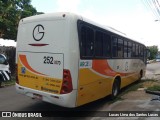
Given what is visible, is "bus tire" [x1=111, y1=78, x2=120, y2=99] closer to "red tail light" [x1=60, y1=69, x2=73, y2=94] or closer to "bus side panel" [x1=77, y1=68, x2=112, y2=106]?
"bus side panel" [x1=77, y1=68, x2=112, y2=106]

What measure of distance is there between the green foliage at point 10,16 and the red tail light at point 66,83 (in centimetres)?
1411

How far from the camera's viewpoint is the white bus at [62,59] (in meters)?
7.35

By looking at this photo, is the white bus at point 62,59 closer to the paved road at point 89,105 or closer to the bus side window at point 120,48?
the paved road at point 89,105

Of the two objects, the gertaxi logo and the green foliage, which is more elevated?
the green foliage

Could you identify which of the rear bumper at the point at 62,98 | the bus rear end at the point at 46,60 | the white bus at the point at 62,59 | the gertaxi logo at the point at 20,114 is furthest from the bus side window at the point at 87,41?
the gertaxi logo at the point at 20,114

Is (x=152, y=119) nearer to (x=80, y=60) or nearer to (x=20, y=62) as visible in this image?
(x=80, y=60)

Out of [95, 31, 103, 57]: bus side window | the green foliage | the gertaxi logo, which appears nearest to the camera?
the gertaxi logo

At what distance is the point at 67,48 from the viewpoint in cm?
730

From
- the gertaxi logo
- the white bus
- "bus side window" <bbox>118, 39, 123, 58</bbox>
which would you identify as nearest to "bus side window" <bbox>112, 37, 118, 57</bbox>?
"bus side window" <bbox>118, 39, 123, 58</bbox>

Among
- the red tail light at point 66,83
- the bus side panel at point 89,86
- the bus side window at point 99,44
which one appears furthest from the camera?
the bus side window at point 99,44

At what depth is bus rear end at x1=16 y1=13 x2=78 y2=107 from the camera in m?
7.34

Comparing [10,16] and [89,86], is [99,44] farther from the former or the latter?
[10,16]

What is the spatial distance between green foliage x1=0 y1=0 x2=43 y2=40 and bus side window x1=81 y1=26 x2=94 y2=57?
13.2 metres

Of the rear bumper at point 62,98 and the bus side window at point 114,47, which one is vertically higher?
the bus side window at point 114,47
